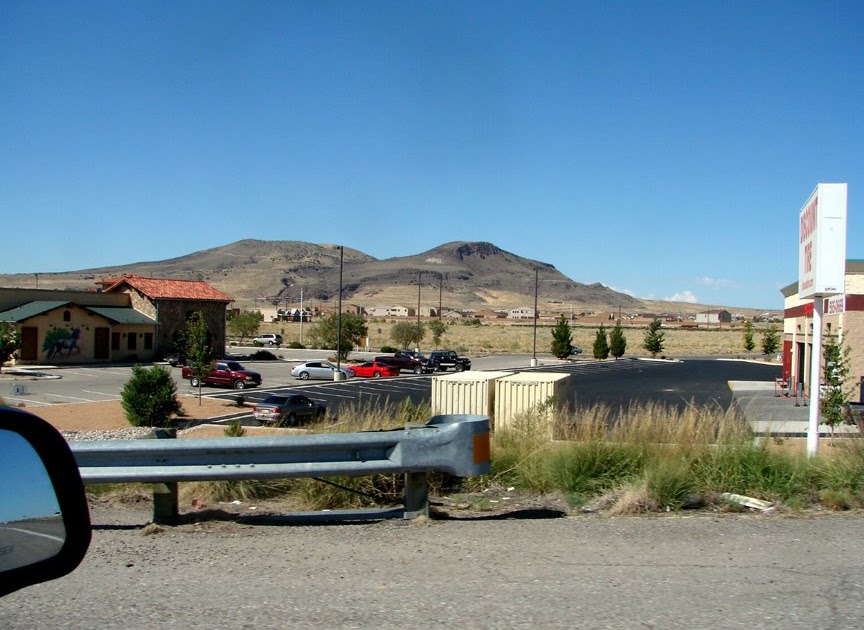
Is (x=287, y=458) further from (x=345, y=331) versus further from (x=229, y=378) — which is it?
(x=345, y=331)

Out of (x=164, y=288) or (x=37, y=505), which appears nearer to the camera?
(x=37, y=505)

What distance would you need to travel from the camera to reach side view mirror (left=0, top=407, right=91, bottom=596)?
279 centimetres

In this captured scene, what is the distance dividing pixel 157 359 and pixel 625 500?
63.5 m

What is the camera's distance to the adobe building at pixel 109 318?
192ft

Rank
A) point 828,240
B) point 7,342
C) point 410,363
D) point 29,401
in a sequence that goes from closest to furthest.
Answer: point 828,240 < point 29,401 < point 7,342 < point 410,363

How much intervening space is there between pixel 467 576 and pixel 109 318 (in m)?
61.6

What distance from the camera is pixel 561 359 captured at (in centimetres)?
7688

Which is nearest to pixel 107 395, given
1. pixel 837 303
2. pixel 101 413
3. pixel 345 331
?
pixel 101 413

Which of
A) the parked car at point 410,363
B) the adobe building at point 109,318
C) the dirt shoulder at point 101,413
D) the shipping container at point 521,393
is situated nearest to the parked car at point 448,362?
the parked car at point 410,363

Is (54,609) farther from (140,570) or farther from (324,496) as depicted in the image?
(324,496)

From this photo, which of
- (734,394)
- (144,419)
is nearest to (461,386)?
(144,419)

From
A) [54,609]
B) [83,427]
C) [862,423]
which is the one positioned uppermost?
[862,423]

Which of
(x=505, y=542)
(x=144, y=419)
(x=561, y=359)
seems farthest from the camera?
(x=561, y=359)

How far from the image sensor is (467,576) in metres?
5.64
